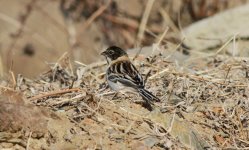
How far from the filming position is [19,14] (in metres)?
13.3

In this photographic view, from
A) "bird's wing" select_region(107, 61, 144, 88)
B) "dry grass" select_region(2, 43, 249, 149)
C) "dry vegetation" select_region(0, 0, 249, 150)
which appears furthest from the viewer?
"bird's wing" select_region(107, 61, 144, 88)

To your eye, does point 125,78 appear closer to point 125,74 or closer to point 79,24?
point 125,74

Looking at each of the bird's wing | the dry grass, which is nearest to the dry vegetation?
the dry grass

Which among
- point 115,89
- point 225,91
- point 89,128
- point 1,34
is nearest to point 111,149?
point 89,128

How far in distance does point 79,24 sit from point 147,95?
7.92 m

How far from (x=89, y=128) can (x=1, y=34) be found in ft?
24.9

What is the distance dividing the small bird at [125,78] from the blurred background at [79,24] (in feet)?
16.2

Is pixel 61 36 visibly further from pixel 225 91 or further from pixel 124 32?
pixel 225 91

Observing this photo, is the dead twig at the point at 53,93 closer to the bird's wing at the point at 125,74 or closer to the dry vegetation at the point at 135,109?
the dry vegetation at the point at 135,109

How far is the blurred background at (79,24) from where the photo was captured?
12961mm

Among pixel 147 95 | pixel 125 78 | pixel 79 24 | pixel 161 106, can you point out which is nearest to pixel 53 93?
pixel 147 95

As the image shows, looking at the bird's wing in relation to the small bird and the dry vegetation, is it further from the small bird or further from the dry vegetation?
the dry vegetation

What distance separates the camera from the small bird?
21.0 feet

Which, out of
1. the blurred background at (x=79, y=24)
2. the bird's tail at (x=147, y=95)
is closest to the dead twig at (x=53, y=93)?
the bird's tail at (x=147, y=95)
